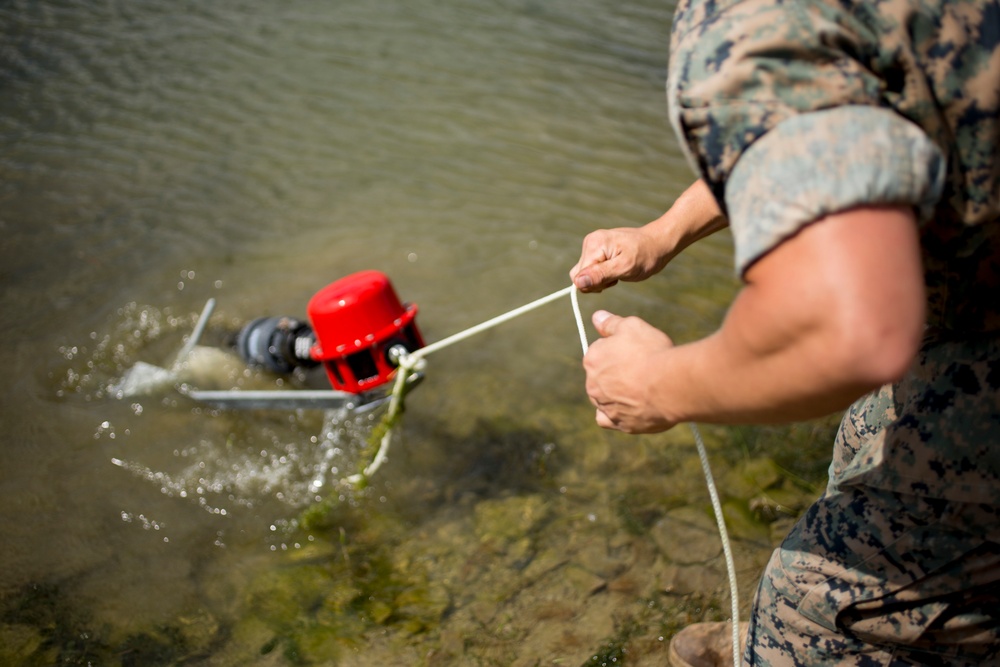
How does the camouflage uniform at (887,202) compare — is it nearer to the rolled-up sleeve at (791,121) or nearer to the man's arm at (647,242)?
the rolled-up sleeve at (791,121)

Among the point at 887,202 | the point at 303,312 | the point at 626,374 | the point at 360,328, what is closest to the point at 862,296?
the point at 887,202

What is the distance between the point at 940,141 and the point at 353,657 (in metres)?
2.26

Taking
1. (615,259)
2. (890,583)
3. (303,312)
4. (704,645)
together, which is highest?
(615,259)

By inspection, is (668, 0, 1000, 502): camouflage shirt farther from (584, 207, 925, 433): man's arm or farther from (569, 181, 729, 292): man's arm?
(569, 181, 729, 292): man's arm

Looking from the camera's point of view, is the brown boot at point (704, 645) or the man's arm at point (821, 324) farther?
the brown boot at point (704, 645)

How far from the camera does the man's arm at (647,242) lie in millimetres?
2094

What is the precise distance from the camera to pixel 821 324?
1114 mm

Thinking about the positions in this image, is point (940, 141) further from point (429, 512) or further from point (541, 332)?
point (541, 332)

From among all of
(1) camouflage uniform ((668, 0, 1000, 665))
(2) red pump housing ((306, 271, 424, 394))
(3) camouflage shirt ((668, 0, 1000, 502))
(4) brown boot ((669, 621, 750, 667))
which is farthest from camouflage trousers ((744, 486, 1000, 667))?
(2) red pump housing ((306, 271, 424, 394))

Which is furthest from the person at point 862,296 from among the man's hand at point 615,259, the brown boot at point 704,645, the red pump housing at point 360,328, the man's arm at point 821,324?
the red pump housing at point 360,328

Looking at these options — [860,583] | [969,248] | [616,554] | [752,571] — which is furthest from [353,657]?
[969,248]

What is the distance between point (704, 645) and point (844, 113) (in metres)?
1.83

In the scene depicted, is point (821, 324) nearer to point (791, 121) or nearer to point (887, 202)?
point (887, 202)

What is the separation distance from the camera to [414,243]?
17.0ft
